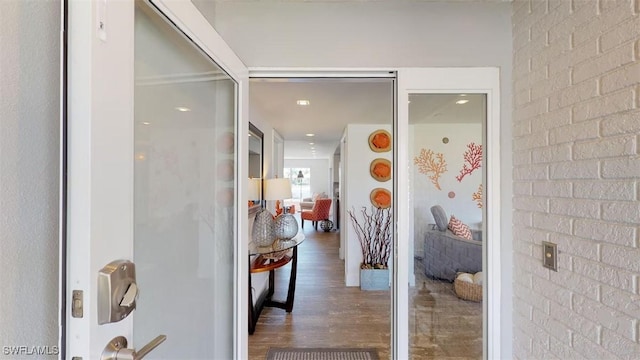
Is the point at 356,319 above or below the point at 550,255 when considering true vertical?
below

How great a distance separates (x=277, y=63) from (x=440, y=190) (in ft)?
3.65

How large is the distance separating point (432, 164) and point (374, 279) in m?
2.40

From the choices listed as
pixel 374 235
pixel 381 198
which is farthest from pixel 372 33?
pixel 374 235

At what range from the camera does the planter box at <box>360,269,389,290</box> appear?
3562 millimetres

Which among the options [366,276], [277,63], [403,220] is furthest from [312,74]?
[366,276]

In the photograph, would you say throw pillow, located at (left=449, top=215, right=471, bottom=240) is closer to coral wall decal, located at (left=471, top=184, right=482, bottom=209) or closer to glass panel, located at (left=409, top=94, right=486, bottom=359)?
glass panel, located at (left=409, top=94, right=486, bottom=359)

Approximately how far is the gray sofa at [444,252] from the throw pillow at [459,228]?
2 centimetres

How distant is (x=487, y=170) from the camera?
4.90 feet

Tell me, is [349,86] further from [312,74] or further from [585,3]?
[585,3]

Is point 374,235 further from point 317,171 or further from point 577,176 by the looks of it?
point 317,171

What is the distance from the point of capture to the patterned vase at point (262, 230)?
2.67 meters

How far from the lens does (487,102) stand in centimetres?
149

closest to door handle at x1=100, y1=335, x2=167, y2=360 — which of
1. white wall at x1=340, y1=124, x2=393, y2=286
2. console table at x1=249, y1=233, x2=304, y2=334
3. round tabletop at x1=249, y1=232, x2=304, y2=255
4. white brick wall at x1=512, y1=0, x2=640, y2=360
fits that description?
white brick wall at x1=512, y1=0, x2=640, y2=360

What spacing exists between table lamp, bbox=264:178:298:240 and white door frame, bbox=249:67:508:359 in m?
1.56
